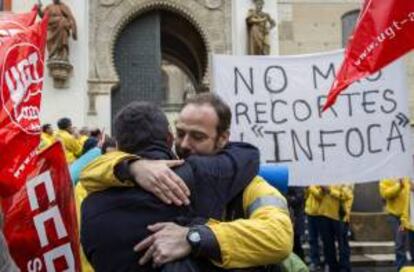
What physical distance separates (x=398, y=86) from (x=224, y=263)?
13.0 ft

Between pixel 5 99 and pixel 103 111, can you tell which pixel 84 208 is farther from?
pixel 103 111

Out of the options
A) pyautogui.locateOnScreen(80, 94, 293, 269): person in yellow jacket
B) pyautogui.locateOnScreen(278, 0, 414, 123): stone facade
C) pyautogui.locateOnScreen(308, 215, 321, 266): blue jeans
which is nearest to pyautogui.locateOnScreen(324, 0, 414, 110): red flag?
pyautogui.locateOnScreen(80, 94, 293, 269): person in yellow jacket

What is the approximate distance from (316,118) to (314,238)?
13.1 ft

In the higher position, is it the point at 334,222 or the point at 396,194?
the point at 396,194

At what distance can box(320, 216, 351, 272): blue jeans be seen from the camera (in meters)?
8.68

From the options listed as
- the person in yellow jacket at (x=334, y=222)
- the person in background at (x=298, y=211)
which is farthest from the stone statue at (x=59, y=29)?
the person in yellow jacket at (x=334, y=222)

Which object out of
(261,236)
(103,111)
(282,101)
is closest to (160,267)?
(261,236)

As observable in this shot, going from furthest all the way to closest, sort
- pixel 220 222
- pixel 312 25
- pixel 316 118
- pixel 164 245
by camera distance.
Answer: pixel 312 25 < pixel 316 118 < pixel 220 222 < pixel 164 245

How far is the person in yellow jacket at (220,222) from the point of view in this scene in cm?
200

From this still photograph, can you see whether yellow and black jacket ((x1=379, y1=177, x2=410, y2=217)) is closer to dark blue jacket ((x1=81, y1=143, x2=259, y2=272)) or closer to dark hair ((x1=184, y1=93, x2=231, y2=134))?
dark hair ((x1=184, y1=93, x2=231, y2=134))

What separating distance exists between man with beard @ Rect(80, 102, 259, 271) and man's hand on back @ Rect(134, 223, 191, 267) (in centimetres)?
3

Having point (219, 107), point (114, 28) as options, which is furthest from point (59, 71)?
point (219, 107)

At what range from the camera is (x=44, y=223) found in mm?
2799

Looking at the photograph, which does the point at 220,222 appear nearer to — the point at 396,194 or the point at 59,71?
the point at 396,194
